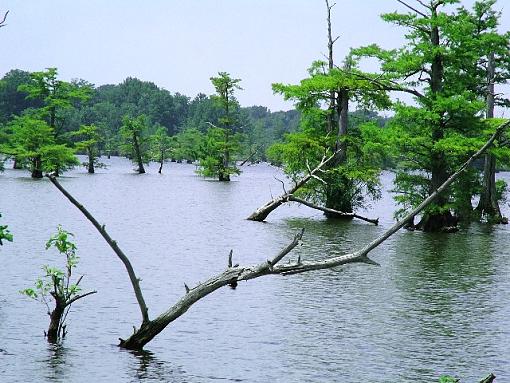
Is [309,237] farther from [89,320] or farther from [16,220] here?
[89,320]

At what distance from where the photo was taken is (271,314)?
19234 millimetres

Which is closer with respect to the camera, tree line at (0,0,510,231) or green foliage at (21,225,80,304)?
green foliage at (21,225,80,304)

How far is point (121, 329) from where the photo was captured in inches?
672

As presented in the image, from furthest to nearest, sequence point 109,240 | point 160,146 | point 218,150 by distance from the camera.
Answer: point 160,146
point 218,150
point 109,240

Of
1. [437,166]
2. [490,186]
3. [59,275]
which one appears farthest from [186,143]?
[59,275]

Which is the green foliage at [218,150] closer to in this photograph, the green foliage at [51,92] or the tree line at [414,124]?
the green foliage at [51,92]

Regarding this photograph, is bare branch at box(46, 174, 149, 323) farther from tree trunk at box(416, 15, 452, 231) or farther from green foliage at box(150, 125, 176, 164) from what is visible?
green foliage at box(150, 125, 176, 164)

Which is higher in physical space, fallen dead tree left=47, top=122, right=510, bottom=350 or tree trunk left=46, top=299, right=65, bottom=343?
fallen dead tree left=47, top=122, right=510, bottom=350

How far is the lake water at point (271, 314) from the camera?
14539 millimetres

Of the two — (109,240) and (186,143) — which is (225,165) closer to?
(186,143)

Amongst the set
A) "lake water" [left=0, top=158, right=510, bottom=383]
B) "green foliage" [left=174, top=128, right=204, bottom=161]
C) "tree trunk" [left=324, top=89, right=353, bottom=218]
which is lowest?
"lake water" [left=0, top=158, right=510, bottom=383]

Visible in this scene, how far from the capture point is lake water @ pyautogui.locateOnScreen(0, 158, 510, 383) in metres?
14.5

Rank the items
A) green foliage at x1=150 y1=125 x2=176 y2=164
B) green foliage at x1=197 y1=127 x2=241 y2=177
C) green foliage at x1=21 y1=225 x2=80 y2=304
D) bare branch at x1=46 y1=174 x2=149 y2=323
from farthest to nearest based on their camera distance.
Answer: green foliage at x1=150 y1=125 x2=176 y2=164 → green foliage at x1=197 y1=127 x2=241 y2=177 → green foliage at x1=21 y1=225 x2=80 y2=304 → bare branch at x1=46 y1=174 x2=149 y2=323

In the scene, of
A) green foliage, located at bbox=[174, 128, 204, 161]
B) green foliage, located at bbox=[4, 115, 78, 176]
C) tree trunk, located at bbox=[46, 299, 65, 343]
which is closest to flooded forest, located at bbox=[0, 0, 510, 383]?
tree trunk, located at bbox=[46, 299, 65, 343]
